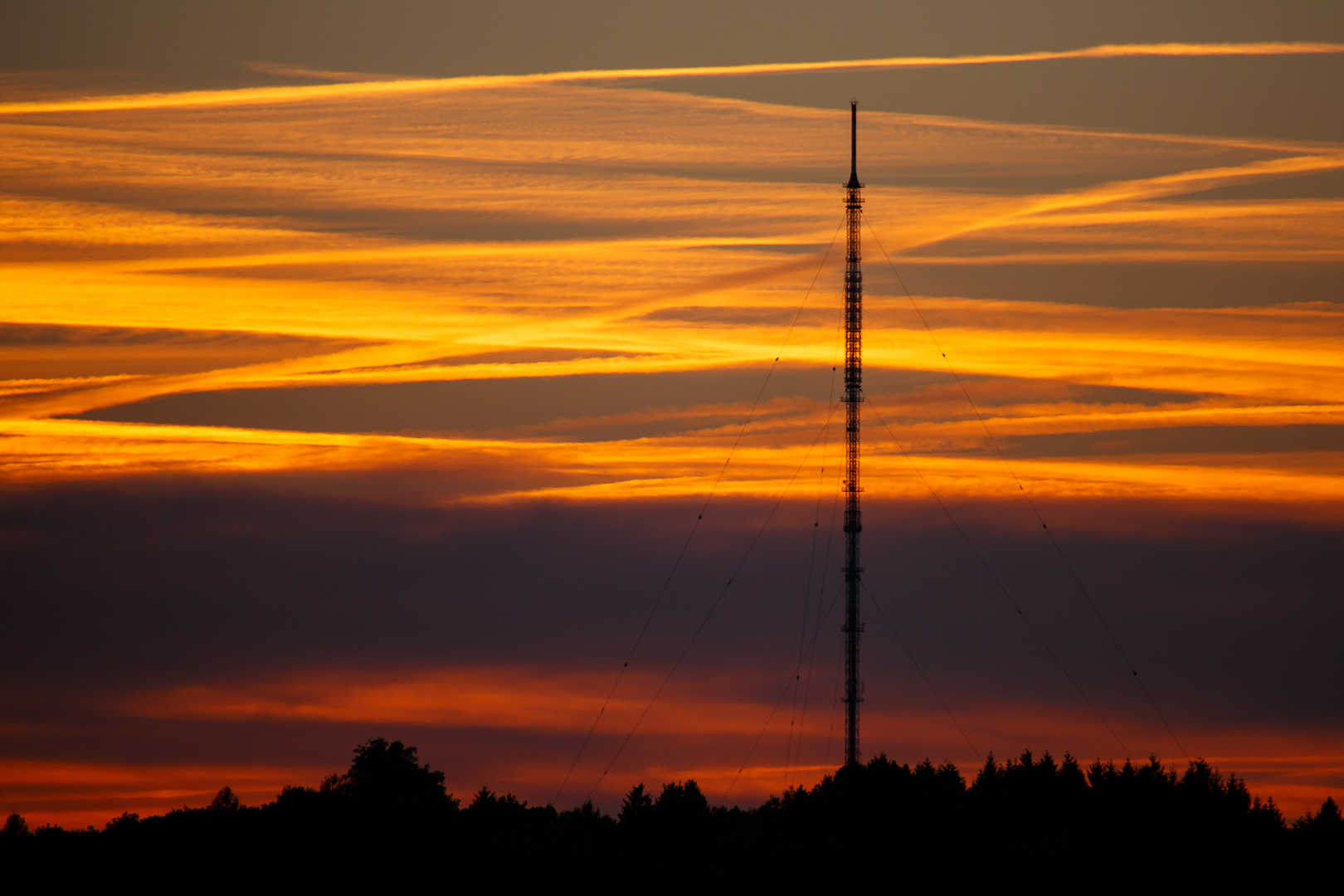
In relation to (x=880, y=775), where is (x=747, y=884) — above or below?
below

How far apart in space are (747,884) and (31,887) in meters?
55.3

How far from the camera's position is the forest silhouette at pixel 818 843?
105938 mm

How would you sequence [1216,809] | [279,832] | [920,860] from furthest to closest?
[279,832] < [1216,809] < [920,860]

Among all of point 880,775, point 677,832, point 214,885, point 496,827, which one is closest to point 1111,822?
point 880,775

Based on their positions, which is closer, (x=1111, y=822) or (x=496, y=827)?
(x=1111, y=822)

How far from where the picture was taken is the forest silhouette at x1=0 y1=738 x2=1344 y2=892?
348 feet

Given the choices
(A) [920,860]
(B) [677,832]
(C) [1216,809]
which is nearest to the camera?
(A) [920,860]

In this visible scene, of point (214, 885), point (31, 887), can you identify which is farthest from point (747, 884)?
point (31, 887)

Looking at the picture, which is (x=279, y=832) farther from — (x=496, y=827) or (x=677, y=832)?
(x=677, y=832)

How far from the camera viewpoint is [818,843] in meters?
113

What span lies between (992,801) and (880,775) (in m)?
7.71

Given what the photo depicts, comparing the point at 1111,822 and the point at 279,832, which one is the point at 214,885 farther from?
the point at 1111,822

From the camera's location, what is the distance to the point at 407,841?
12612 centimetres

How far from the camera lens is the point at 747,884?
110938 mm
